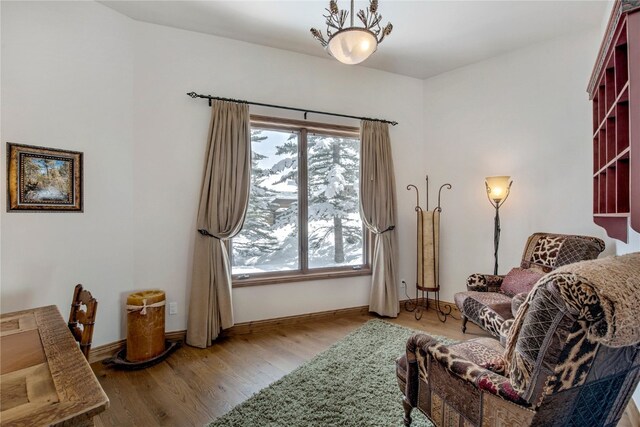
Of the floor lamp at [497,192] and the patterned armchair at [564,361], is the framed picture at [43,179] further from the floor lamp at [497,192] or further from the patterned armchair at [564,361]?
the floor lamp at [497,192]

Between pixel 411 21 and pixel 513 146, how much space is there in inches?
75.1

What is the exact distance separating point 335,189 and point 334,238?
644 millimetres

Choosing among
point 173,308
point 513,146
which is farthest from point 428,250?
point 173,308

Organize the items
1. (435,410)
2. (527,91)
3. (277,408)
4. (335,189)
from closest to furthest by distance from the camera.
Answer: (435,410) < (277,408) < (527,91) < (335,189)

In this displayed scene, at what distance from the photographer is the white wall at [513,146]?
3377 mm

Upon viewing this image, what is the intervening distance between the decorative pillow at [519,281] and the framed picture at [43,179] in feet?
13.5

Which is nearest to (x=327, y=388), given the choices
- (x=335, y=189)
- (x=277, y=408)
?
(x=277, y=408)

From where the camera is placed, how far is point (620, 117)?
1.76 m

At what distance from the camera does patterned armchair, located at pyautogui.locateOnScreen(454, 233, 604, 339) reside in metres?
2.90

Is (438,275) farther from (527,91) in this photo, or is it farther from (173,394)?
(173,394)

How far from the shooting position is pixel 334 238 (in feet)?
13.7

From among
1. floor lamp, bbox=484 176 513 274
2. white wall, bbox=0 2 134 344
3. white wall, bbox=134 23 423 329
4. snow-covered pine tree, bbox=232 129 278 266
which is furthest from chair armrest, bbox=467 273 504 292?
white wall, bbox=0 2 134 344

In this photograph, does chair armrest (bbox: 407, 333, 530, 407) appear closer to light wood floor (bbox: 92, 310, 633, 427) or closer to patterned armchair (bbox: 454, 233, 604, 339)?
light wood floor (bbox: 92, 310, 633, 427)

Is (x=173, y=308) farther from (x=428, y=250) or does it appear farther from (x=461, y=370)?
(x=428, y=250)
